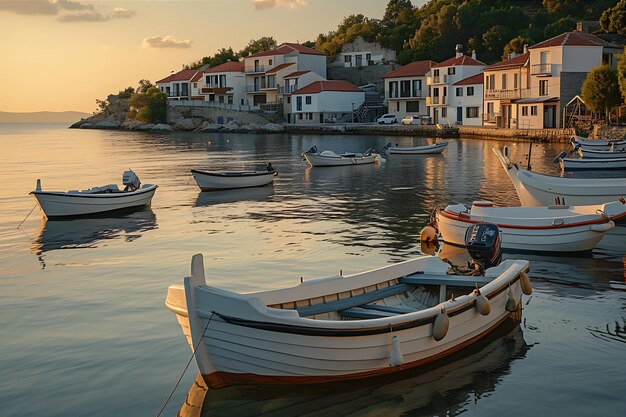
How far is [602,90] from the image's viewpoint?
53.1 m

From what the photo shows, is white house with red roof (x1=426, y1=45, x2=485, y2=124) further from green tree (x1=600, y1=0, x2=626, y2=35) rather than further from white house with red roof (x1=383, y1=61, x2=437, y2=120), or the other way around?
green tree (x1=600, y1=0, x2=626, y2=35)

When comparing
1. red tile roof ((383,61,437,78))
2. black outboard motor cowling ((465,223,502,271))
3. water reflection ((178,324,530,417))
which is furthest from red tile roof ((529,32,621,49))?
water reflection ((178,324,530,417))

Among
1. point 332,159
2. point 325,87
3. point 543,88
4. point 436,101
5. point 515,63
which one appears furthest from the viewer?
point 325,87

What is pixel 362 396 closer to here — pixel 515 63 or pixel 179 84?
pixel 515 63

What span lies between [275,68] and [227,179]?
209 ft

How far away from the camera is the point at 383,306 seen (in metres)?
10.9

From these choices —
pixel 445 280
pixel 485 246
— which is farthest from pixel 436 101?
pixel 445 280

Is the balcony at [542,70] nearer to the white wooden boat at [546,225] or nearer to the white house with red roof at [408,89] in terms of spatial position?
the white house with red roof at [408,89]

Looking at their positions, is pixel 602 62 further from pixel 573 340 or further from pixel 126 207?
pixel 573 340

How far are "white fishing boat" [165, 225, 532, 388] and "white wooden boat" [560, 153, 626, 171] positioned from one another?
2747cm

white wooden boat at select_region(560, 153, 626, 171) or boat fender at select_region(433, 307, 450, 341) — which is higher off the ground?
white wooden boat at select_region(560, 153, 626, 171)

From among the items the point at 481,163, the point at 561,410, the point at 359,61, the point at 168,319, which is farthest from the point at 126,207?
the point at 359,61

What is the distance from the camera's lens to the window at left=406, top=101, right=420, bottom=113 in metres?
84.5

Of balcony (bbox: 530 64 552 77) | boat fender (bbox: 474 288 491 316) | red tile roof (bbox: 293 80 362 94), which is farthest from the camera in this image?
red tile roof (bbox: 293 80 362 94)
